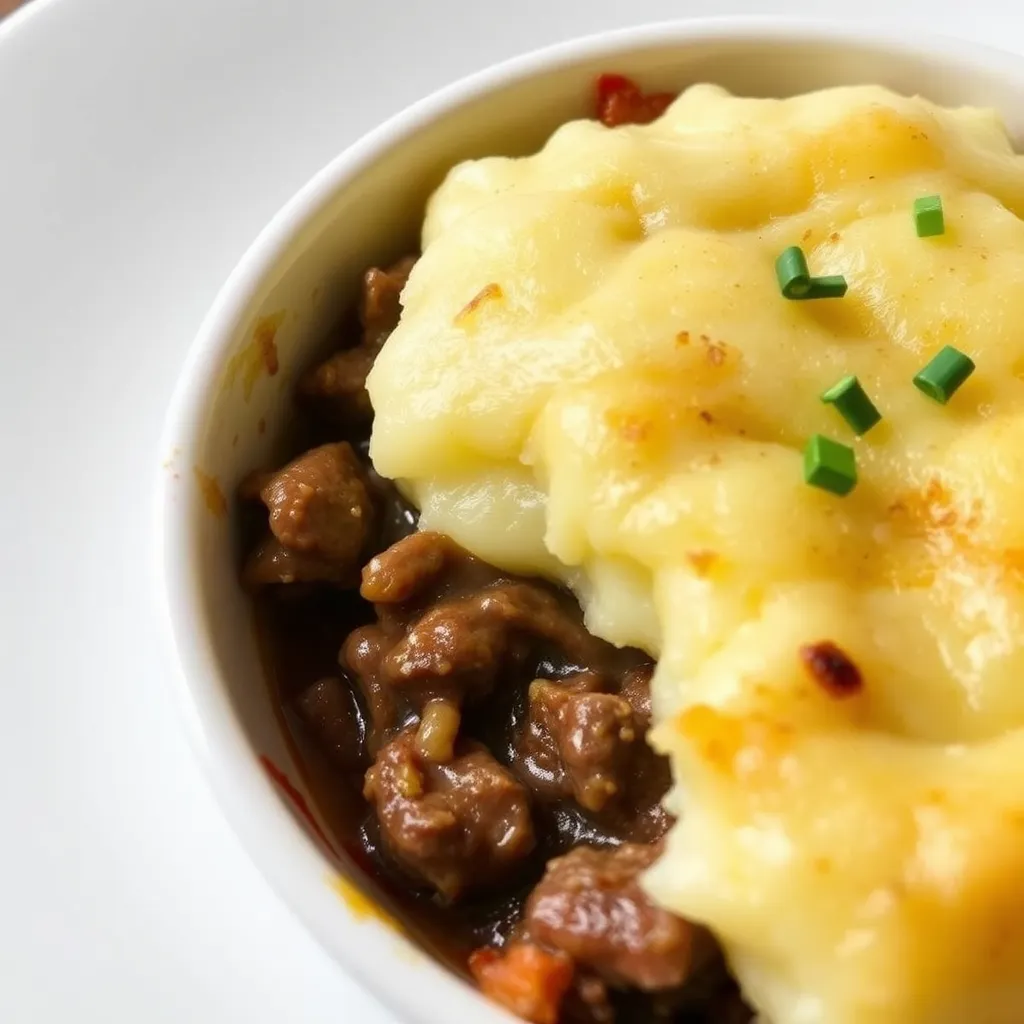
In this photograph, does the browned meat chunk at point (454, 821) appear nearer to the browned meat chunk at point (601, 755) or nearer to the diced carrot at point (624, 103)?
the browned meat chunk at point (601, 755)

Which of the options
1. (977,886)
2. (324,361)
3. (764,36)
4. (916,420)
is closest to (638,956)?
(977,886)

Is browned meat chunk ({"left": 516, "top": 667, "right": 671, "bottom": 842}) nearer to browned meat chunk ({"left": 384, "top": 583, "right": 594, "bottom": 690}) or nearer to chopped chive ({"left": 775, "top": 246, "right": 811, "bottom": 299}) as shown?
browned meat chunk ({"left": 384, "top": 583, "right": 594, "bottom": 690})

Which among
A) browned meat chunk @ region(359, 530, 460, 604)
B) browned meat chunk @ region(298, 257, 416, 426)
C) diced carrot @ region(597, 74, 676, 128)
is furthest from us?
diced carrot @ region(597, 74, 676, 128)

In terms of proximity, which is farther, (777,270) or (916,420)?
(777,270)

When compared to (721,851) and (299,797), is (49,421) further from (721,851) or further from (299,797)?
(721,851)

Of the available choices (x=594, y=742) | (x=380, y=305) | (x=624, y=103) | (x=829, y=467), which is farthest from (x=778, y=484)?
(x=624, y=103)

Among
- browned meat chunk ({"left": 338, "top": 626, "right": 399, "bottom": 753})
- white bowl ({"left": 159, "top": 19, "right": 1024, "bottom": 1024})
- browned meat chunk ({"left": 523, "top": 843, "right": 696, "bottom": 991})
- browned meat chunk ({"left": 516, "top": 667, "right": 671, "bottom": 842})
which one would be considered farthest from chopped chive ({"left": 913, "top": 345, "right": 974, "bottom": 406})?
white bowl ({"left": 159, "top": 19, "right": 1024, "bottom": 1024})
